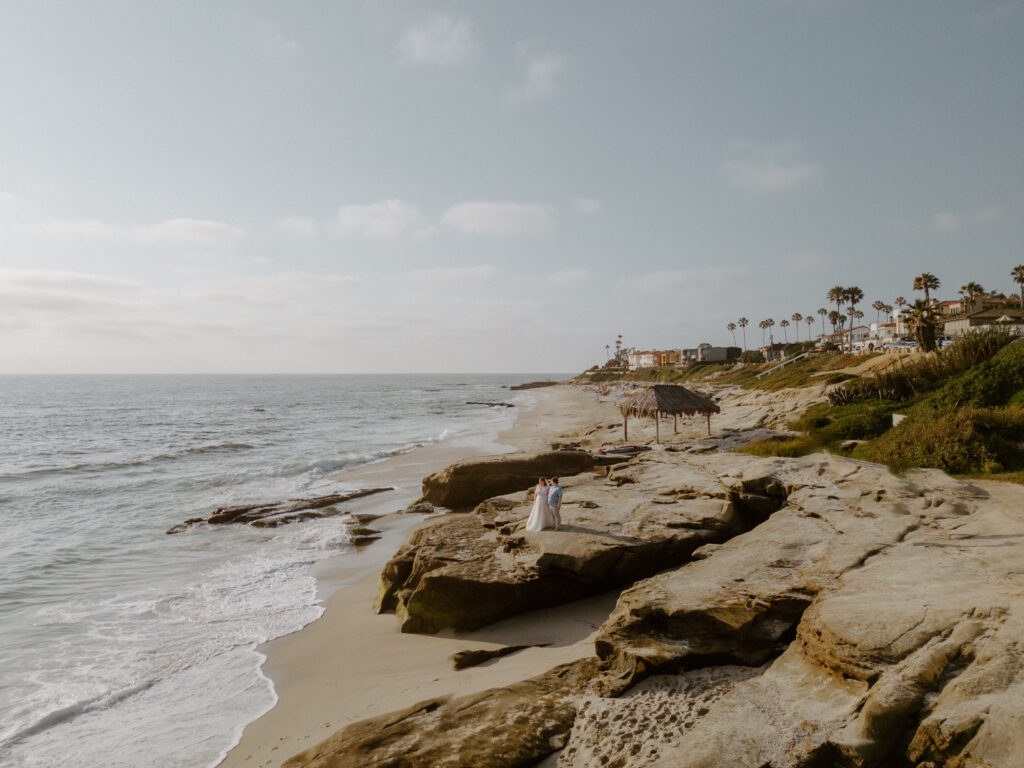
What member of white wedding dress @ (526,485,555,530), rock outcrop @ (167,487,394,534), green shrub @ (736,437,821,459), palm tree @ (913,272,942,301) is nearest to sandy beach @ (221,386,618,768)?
white wedding dress @ (526,485,555,530)

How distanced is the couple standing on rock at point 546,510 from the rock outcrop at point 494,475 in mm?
7644

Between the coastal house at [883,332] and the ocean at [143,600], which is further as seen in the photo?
the coastal house at [883,332]

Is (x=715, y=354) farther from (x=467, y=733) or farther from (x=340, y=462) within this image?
(x=467, y=733)

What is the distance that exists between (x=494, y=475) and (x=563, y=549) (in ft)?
31.0

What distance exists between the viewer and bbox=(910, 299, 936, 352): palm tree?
119ft

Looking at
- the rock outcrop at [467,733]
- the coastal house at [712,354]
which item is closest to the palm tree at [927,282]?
the coastal house at [712,354]

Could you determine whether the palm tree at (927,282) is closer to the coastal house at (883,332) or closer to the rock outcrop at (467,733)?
the coastal house at (883,332)

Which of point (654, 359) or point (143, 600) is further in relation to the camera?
point (654, 359)

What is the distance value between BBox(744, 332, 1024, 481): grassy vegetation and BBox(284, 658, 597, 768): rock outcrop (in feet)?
40.2

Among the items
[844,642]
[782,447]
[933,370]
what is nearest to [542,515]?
[844,642]

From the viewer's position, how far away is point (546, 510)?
11227mm

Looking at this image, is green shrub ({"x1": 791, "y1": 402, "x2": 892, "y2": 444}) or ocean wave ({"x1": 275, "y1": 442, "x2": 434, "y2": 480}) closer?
green shrub ({"x1": 791, "y1": 402, "x2": 892, "y2": 444})

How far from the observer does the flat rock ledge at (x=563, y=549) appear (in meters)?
9.96

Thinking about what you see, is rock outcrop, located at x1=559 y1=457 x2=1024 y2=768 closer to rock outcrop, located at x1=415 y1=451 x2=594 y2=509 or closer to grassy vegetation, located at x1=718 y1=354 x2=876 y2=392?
rock outcrop, located at x1=415 y1=451 x2=594 y2=509
